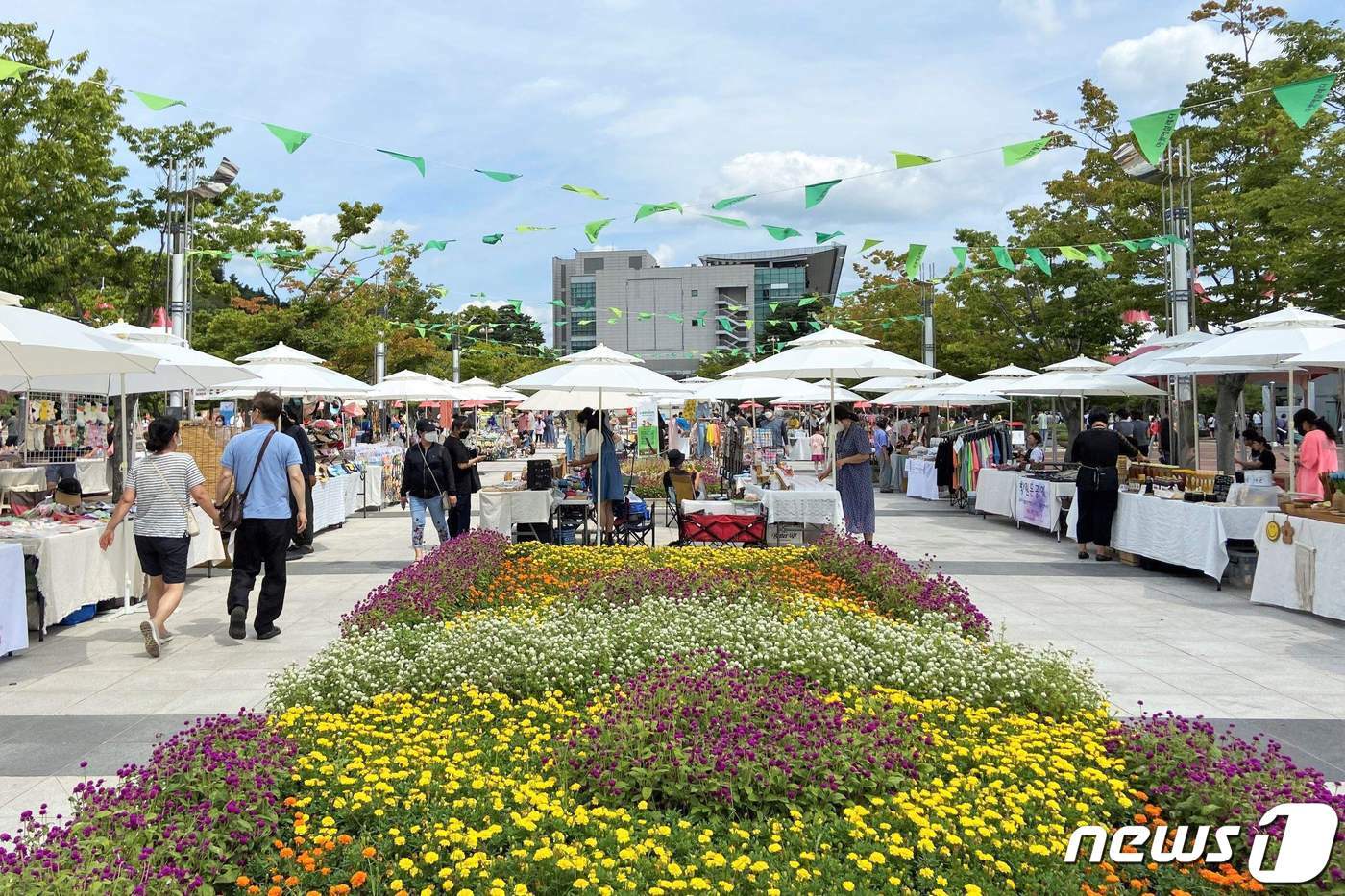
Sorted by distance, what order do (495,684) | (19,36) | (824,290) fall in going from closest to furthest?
(495,684) → (19,36) → (824,290)

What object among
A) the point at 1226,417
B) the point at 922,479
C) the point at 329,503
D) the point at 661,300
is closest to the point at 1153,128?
the point at 1226,417

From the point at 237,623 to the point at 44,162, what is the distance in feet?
38.3

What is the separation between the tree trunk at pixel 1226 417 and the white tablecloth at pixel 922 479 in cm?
525

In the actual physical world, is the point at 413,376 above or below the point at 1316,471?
above

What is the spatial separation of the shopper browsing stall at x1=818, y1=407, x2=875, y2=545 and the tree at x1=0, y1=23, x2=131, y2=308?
12593 mm

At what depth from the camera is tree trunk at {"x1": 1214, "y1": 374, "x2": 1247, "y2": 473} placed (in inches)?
661

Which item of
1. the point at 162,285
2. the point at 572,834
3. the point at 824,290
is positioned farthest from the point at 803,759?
the point at 824,290

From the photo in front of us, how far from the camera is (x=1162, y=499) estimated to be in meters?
10.5

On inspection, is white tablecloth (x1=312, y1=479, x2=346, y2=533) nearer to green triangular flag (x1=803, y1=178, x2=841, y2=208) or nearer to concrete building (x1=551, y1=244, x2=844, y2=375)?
green triangular flag (x1=803, y1=178, x2=841, y2=208)

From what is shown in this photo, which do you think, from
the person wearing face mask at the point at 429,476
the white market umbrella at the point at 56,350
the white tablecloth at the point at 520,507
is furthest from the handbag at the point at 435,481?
the white market umbrella at the point at 56,350

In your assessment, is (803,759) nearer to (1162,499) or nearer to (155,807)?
(155,807)

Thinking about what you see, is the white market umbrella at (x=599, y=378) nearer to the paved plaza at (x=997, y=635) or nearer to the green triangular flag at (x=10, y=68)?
the paved plaza at (x=997, y=635)

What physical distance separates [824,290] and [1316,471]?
129 meters

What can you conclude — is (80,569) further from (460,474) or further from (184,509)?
(460,474)
